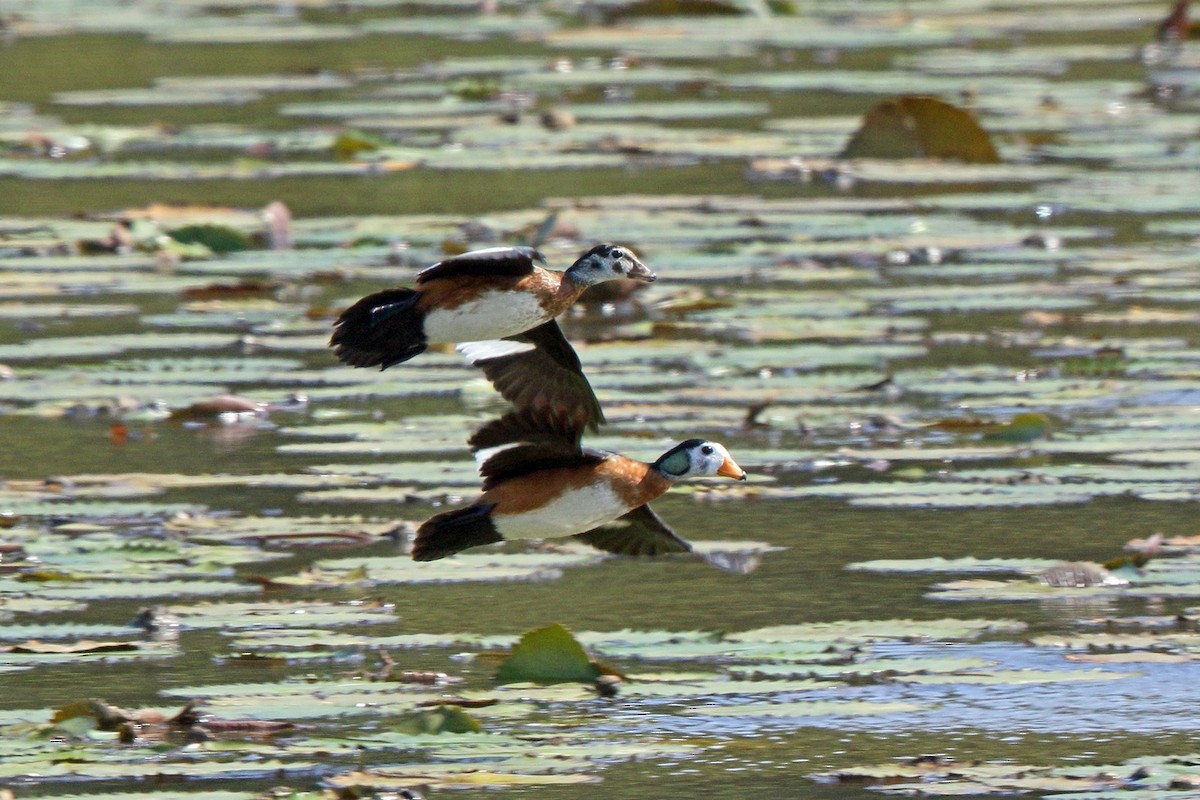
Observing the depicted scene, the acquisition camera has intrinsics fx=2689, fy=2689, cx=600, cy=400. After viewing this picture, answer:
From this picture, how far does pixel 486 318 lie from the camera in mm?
5160

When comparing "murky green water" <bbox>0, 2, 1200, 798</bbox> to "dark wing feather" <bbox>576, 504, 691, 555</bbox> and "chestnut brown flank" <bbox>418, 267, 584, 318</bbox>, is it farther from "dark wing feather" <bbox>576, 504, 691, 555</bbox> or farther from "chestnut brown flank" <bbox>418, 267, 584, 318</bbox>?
"chestnut brown flank" <bbox>418, 267, 584, 318</bbox>

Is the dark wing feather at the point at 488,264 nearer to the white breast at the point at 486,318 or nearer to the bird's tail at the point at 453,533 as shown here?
the white breast at the point at 486,318

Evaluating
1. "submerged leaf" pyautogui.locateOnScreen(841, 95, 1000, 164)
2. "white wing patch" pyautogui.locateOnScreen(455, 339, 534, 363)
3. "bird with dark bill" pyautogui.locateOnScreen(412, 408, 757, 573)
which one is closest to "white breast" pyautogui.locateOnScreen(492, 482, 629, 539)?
"bird with dark bill" pyautogui.locateOnScreen(412, 408, 757, 573)

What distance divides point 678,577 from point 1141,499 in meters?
1.32

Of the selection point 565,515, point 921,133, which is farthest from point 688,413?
point 921,133

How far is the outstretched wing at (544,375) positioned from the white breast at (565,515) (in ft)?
1.07

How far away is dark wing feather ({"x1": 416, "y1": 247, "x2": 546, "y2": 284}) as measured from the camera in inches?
203

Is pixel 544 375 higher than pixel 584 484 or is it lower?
higher

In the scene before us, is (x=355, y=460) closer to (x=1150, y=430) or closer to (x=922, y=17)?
(x=1150, y=430)

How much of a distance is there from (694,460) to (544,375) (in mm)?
582

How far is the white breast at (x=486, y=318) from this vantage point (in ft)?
16.9

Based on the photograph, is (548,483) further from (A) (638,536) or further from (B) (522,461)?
(A) (638,536)

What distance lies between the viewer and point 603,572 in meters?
6.15

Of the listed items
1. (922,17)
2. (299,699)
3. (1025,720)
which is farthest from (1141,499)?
(922,17)
